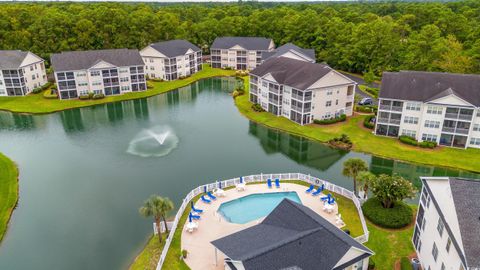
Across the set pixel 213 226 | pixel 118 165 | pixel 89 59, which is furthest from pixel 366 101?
pixel 89 59

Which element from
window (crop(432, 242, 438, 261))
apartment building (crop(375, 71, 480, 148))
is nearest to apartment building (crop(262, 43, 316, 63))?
apartment building (crop(375, 71, 480, 148))

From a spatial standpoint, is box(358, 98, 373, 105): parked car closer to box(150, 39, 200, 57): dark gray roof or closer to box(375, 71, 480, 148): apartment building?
box(375, 71, 480, 148): apartment building

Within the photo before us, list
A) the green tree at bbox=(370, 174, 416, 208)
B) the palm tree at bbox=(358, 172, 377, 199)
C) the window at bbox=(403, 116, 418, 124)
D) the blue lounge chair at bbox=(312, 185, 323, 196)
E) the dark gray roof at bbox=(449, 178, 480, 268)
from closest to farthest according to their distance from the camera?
the dark gray roof at bbox=(449, 178, 480, 268), the green tree at bbox=(370, 174, 416, 208), the palm tree at bbox=(358, 172, 377, 199), the blue lounge chair at bbox=(312, 185, 323, 196), the window at bbox=(403, 116, 418, 124)

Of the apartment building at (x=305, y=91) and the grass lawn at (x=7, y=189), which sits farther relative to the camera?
the apartment building at (x=305, y=91)

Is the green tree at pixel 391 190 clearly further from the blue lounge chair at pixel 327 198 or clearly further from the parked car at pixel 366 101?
the parked car at pixel 366 101

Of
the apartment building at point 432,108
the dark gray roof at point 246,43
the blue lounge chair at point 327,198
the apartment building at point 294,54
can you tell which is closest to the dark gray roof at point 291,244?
the blue lounge chair at point 327,198

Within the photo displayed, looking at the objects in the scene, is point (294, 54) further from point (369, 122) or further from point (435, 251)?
point (435, 251)
